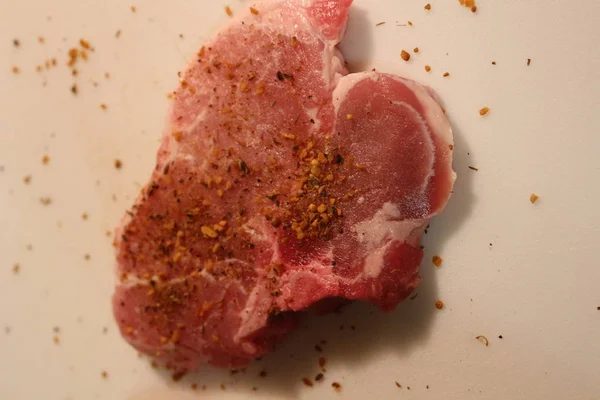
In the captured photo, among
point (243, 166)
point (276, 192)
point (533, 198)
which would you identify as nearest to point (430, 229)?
point (533, 198)

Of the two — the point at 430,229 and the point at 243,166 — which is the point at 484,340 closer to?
the point at 430,229

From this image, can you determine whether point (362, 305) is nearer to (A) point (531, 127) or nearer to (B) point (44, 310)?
(A) point (531, 127)

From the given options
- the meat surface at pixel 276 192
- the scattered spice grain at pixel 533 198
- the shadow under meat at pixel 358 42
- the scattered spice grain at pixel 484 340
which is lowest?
the scattered spice grain at pixel 484 340

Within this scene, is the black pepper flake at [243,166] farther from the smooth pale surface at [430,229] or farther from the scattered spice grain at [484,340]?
the scattered spice grain at [484,340]

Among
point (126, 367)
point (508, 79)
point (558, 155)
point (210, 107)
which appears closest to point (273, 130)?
point (210, 107)

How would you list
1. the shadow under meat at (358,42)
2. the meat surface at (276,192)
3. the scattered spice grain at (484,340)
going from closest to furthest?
the meat surface at (276,192)
the scattered spice grain at (484,340)
the shadow under meat at (358,42)

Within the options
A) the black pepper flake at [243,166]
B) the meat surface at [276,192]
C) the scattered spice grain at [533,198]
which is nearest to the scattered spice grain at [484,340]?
the meat surface at [276,192]
